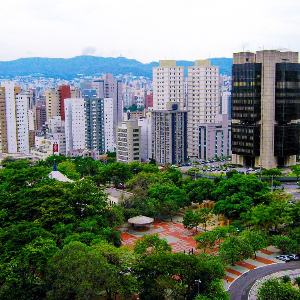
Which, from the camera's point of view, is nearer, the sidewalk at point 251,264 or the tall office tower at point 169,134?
the sidewalk at point 251,264

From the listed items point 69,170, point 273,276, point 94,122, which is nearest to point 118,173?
point 69,170

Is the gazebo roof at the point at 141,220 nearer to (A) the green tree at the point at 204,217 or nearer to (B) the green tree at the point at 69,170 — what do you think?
(A) the green tree at the point at 204,217

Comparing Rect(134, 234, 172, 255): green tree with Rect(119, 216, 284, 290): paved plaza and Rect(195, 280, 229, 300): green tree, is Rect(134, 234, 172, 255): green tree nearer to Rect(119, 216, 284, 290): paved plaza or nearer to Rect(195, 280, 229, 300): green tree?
Rect(119, 216, 284, 290): paved plaza

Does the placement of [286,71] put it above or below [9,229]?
above

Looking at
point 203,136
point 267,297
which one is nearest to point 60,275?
point 267,297

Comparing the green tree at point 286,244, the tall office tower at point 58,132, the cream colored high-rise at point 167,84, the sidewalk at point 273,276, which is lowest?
the sidewalk at point 273,276

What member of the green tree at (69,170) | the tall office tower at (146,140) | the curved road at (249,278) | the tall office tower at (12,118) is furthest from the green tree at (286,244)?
the tall office tower at (12,118)

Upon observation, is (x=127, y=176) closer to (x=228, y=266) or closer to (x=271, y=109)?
(x=271, y=109)
